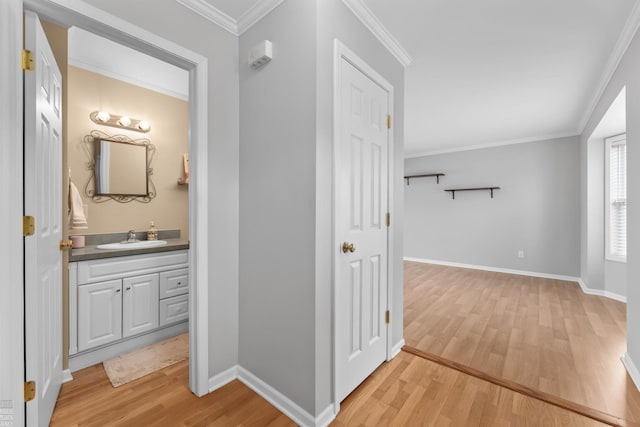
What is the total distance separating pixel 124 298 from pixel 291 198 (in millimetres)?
1670

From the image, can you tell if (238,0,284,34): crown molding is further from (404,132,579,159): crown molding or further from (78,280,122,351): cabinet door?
(404,132,579,159): crown molding

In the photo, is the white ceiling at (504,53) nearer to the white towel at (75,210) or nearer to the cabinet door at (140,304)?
the white towel at (75,210)

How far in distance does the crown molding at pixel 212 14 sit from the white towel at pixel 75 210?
5.61 feet

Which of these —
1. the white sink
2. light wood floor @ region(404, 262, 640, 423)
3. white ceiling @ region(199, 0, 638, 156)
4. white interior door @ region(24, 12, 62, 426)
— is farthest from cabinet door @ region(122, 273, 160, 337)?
light wood floor @ region(404, 262, 640, 423)

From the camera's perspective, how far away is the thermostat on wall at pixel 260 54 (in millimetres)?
1669

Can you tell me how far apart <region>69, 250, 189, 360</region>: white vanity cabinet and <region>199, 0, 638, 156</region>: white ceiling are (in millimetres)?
1965

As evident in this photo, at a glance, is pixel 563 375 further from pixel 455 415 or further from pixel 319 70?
pixel 319 70

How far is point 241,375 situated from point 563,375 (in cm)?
225

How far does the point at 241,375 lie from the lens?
190 centimetres

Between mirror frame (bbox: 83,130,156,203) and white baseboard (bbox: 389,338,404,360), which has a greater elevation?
mirror frame (bbox: 83,130,156,203)

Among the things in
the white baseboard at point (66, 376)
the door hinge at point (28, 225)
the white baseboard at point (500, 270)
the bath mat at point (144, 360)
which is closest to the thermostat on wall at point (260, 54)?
the door hinge at point (28, 225)

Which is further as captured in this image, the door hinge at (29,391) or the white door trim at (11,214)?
the door hinge at (29,391)

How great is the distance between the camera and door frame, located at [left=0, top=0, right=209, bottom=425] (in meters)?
1.13

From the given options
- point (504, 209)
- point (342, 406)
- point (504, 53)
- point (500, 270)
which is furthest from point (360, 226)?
point (500, 270)
